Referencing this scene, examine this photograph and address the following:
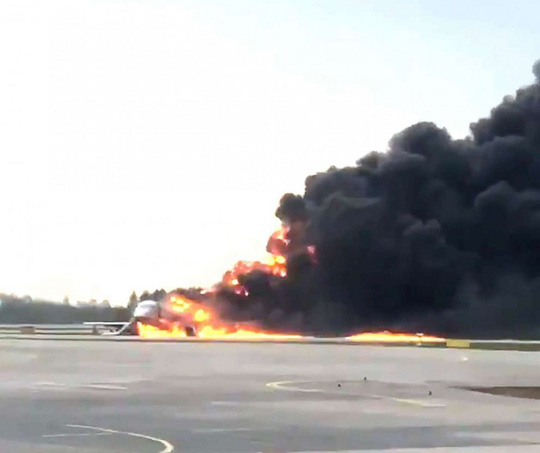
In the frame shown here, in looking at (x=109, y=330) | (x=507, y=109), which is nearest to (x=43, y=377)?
(x=507, y=109)

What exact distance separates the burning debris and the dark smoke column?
10cm

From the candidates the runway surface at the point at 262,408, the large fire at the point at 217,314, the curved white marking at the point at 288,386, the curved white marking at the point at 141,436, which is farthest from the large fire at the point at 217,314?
the curved white marking at the point at 141,436

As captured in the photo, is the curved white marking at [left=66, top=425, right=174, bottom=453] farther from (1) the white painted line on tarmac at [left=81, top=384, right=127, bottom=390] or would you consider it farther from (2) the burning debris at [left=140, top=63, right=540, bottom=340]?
(2) the burning debris at [left=140, top=63, right=540, bottom=340]

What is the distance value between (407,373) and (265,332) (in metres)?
65.0

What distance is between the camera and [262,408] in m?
27.1

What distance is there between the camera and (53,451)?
18531 millimetres

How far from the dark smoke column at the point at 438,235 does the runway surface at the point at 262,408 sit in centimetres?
5383

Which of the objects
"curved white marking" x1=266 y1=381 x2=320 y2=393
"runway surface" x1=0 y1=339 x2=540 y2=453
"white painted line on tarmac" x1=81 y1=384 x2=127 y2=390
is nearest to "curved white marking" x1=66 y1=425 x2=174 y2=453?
"runway surface" x1=0 y1=339 x2=540 y2=453

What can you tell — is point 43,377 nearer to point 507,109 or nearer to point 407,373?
point 407,373

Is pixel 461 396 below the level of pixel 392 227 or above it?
below

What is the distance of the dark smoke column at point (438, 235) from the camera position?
10331 centimetres

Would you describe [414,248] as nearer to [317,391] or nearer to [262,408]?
[317,391]

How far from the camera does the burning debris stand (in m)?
104

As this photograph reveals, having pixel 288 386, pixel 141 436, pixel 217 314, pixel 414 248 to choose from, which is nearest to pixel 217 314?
pixel 217 314
